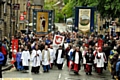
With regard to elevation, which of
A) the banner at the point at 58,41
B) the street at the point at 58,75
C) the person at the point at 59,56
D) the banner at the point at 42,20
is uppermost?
the banner at the point at 42,20

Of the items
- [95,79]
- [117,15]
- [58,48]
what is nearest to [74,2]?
[117,15]

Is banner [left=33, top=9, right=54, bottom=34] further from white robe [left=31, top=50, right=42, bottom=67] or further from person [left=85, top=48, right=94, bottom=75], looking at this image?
person [left=85, top=48, right=94, bottom=75]

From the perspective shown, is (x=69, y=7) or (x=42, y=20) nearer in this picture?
(x=42, y=20)

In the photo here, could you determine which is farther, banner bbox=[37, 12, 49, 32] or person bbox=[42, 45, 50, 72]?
banner bbox=[37, 12, 49, 32]

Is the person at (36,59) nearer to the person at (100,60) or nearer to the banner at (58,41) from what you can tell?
the person at (100,60)

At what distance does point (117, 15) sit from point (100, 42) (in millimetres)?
2559

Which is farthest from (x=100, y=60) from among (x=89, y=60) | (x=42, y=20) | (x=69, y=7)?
(x=69, y=7)

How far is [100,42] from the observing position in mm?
30547

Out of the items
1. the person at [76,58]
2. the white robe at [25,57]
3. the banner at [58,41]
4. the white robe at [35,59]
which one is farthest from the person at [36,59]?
the banner at [58,41]

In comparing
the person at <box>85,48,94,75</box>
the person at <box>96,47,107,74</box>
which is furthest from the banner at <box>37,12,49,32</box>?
the person at <box>85,48,94,75</box>

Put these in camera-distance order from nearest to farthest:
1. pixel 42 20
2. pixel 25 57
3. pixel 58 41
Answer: pixel 25 57
pixel 58 41
pixel 42 20

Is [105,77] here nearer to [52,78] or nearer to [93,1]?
[52,78]

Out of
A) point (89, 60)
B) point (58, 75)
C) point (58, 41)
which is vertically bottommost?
point (58, 75)

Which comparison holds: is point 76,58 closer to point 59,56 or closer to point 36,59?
point 36,59
